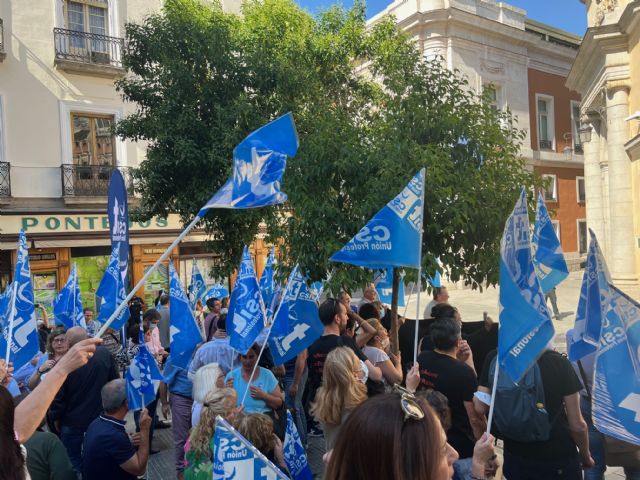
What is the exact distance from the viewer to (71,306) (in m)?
7.07

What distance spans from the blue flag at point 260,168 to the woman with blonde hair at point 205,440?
148 cm

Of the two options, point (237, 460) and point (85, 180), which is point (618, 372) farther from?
point (85, 180)

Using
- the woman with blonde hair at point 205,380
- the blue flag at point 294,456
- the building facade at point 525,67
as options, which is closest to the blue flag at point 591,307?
the blue flag at point 294,456

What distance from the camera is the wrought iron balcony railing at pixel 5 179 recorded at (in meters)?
15.7

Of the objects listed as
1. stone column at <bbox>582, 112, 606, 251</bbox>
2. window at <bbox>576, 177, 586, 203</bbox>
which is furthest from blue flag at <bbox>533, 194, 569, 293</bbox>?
window at <bbox>576, 177, 586, 203</bbox>

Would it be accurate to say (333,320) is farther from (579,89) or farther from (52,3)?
(579,89)

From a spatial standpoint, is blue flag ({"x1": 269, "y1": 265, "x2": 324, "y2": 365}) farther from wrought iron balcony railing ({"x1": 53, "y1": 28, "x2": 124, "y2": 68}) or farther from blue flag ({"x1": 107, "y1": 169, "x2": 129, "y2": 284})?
wrought iron balcony railing ({"x1": 53, "y1": 28, "x2": 124, "y2": 68})

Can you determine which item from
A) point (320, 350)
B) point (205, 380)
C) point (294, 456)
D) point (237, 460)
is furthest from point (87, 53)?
point (237, 460)

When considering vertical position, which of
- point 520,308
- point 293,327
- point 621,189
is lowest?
point 293,327

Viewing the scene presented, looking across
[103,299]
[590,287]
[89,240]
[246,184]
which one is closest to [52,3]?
[89,240]

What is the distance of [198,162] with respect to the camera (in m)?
10.2

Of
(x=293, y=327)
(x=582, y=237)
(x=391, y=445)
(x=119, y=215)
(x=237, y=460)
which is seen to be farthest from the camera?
(x=582, y=237)

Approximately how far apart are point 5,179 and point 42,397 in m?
15.8

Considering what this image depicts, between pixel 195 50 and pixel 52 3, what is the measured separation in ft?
30.7
